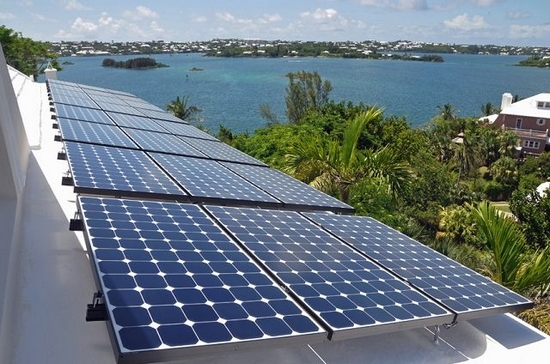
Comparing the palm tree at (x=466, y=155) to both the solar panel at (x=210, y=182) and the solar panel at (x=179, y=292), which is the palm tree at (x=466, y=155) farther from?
the solar panel at (x=179, y=292)

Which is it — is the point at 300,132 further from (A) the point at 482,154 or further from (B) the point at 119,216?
(A) the point at 482,154

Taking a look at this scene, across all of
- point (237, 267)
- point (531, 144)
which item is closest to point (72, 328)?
point (237, 267)

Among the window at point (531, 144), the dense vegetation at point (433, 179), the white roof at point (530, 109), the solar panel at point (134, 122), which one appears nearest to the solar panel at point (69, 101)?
the solar panel at point (134, 122)

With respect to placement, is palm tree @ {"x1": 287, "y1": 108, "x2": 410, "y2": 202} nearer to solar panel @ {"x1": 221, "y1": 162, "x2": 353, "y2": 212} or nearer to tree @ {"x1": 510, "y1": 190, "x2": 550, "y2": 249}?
solar panel @ {"x1": 221, "y1": 162, "x2": 353, "y2": 212}

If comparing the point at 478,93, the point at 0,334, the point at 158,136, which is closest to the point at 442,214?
the point at 158,136

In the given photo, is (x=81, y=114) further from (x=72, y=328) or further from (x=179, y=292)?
(x=179, y=292)
